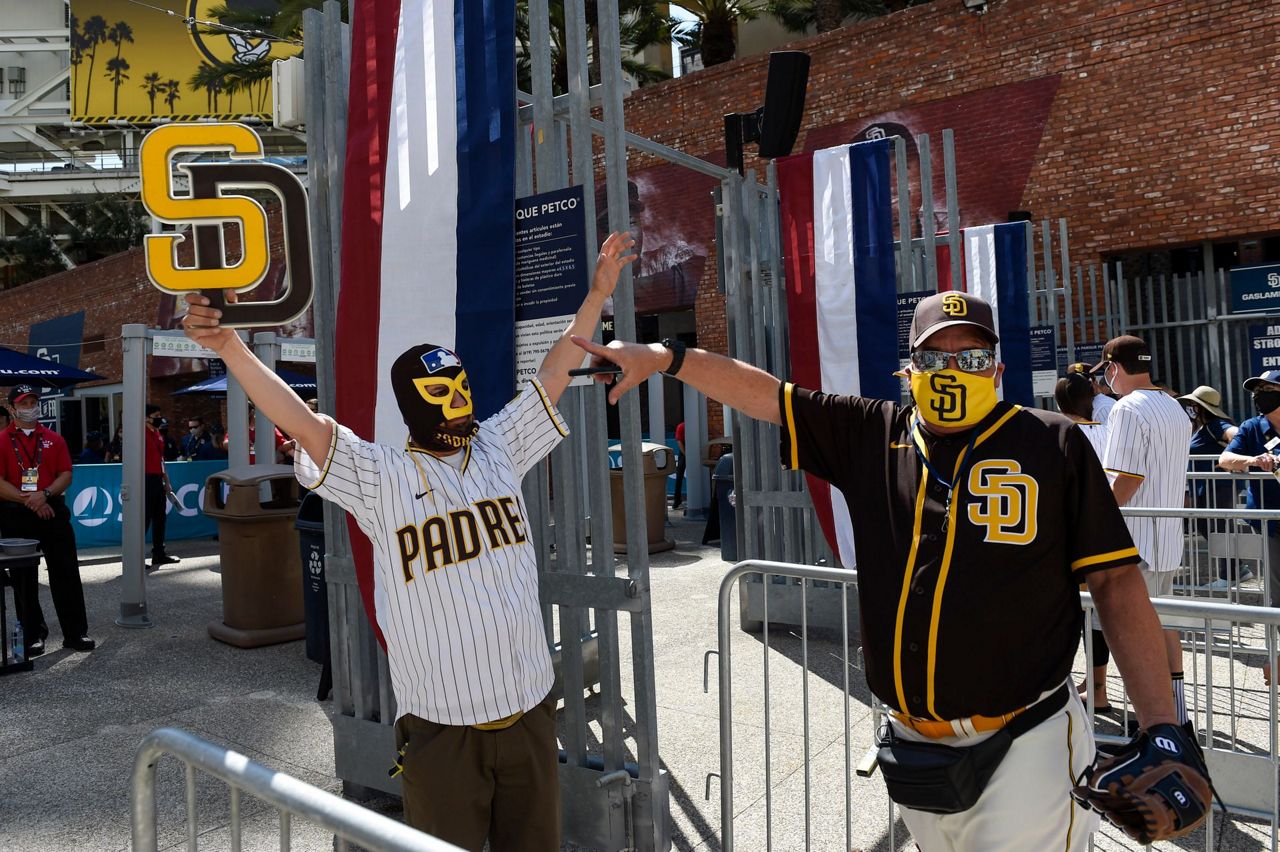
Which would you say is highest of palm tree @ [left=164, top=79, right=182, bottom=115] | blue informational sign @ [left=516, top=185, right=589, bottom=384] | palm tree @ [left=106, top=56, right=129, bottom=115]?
palm tree @ [left=106, top=56, right=129, bottom=115]

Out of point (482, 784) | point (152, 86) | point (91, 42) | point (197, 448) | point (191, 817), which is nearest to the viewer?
point (191, 817)

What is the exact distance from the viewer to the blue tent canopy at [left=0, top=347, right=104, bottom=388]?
1193 centimetres

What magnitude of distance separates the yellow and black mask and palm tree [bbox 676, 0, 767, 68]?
71.0ft

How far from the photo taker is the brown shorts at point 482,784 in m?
2.90


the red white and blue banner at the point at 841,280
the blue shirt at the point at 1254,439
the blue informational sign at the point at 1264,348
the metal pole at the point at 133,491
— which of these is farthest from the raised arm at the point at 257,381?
the blue informational sign at the point at 1264,348

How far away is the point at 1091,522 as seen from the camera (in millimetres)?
2254

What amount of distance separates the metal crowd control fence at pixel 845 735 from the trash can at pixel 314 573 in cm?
299

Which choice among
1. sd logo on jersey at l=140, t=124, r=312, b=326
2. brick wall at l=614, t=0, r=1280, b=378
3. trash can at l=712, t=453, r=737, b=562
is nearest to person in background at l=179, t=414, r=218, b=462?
trash can at l=712, t=453, r=737, b=562

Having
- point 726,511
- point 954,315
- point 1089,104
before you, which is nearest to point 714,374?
point 954,315

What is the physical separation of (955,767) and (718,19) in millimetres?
23072

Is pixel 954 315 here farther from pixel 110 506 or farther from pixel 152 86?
pixel 152 86

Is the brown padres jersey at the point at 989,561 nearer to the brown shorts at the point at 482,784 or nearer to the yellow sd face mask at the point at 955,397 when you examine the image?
the yellow sd face mask at the point at 955,397

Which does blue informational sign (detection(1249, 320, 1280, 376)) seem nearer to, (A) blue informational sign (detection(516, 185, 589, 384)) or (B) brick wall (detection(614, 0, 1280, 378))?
(B) brick wall (detection(614, 0, 1280, 378))

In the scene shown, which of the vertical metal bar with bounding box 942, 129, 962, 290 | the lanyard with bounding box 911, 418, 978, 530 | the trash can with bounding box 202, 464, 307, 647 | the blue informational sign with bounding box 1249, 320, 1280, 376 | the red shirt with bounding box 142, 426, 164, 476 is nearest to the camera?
the lanyard with bounding box 911, 418, 978, 530
